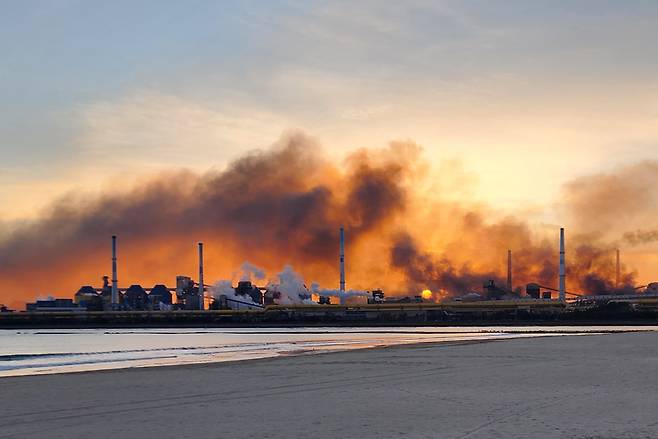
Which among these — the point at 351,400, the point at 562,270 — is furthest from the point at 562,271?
the point at 351,400

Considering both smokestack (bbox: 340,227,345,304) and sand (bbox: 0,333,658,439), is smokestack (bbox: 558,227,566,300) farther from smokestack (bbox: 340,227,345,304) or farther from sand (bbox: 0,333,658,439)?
sand (bbox: 0,333,658,439)

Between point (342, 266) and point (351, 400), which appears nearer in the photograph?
point (351, 400)

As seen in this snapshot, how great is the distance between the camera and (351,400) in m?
22.5

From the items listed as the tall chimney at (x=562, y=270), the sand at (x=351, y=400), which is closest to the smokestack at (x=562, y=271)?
the tall chimney at (x=562, y=270)

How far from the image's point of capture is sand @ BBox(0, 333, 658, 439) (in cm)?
1733

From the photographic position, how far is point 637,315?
121m

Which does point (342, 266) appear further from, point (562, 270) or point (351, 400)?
point (351, 400)

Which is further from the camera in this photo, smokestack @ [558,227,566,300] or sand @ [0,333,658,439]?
smokestack @ [558,227,566,300]

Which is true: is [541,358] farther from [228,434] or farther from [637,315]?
[637,315]

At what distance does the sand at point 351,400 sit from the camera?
56.9ft

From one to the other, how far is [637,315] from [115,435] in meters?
116

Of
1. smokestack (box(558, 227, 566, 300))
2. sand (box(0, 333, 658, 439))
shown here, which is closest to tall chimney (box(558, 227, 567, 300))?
smokestack (box(558, 227, 566, 300))

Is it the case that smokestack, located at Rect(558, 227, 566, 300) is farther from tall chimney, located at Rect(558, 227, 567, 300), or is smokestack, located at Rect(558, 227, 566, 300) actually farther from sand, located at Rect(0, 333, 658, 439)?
sand, located at Rect(0, 333, 658, 439)

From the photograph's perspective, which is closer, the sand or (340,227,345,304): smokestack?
the sand
